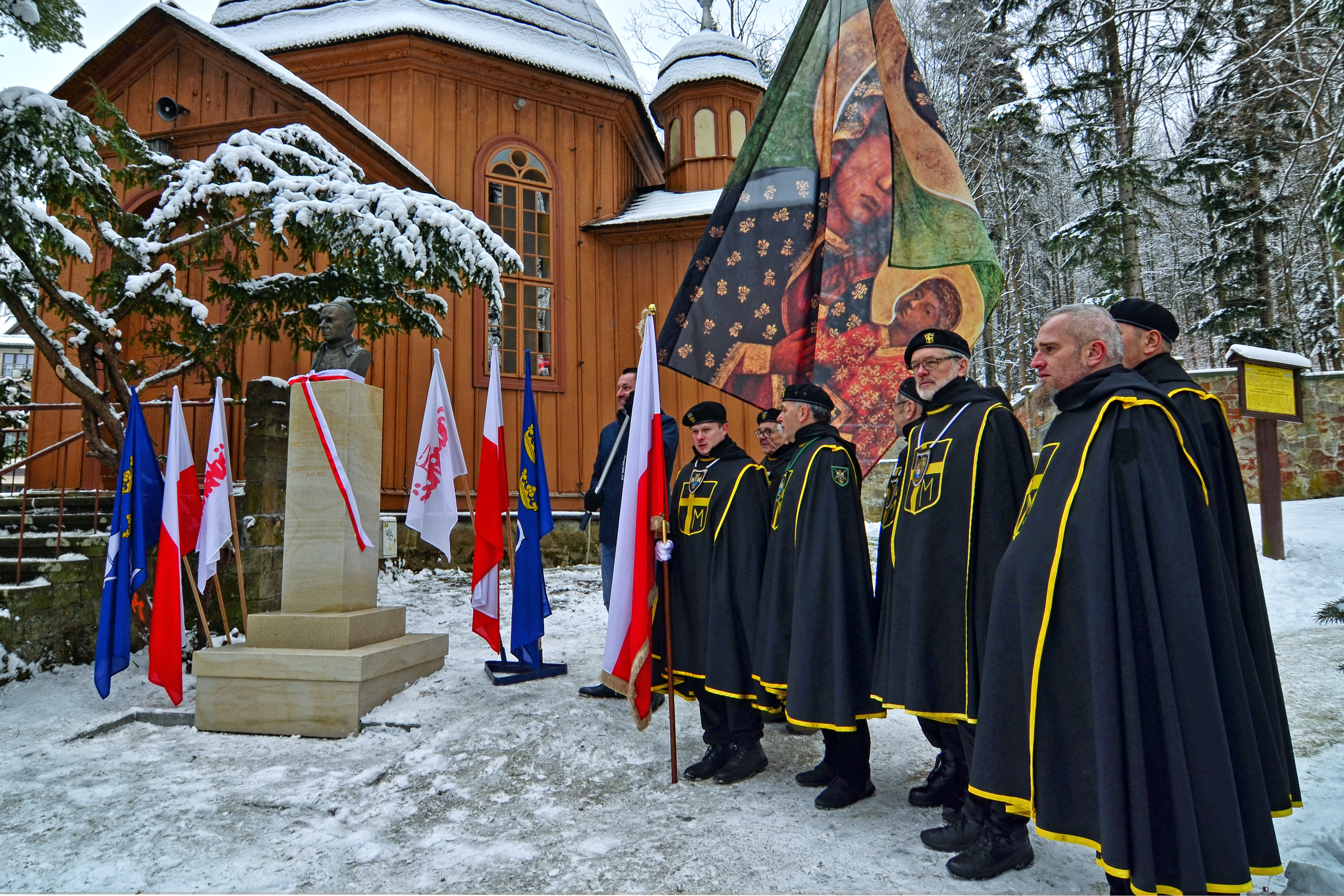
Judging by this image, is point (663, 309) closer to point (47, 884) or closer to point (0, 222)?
point (0, 222)

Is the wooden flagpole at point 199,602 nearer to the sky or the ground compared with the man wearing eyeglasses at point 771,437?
nearer to the ground

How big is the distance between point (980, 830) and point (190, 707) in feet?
15.9

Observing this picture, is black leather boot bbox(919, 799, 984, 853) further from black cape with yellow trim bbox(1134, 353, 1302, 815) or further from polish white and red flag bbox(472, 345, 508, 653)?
polish white and red flag bbox(472, 345, 508, 653)

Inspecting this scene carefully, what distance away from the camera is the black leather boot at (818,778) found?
144 inches

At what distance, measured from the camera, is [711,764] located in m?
3.83

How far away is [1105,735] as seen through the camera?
2.13m

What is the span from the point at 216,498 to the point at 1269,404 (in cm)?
940

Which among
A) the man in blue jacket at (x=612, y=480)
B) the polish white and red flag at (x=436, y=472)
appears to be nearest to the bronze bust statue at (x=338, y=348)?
the polish white and red flag at (x=436, y=472)

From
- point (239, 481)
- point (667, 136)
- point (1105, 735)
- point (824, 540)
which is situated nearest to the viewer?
point (1105, 735)

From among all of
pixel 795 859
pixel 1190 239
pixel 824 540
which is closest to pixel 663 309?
pixel 824 540

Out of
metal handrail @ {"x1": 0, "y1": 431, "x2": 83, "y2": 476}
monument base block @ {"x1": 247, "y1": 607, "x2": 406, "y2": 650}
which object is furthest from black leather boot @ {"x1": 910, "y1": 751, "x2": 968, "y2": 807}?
metal handrail @ {"x1": 0, "y1": 431, "x2": 83, "y2": 476}

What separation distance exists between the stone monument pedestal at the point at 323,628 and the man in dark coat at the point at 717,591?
6.35 feet

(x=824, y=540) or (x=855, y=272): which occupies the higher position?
(x=855, y=272)

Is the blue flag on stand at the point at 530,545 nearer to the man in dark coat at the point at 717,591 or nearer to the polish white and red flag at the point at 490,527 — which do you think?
the polish white and red flag at the point at 490,527
